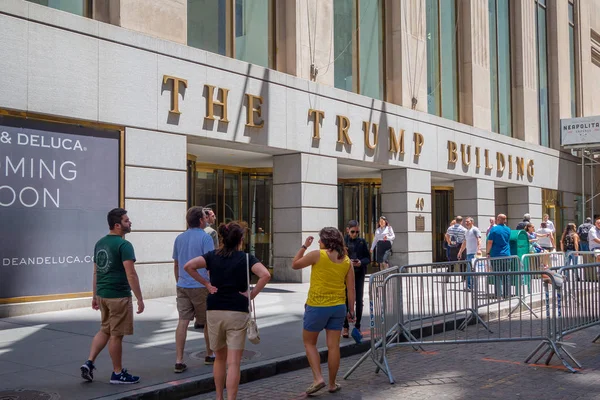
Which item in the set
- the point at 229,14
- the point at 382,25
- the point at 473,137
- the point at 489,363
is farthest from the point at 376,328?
the point at 473,137

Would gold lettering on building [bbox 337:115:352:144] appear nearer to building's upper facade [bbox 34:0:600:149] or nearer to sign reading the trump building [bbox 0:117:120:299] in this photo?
building's upper facade [bbox 34:0:600:149]

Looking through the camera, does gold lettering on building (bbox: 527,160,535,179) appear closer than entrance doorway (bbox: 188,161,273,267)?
No

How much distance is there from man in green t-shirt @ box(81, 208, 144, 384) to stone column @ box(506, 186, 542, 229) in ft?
77.2

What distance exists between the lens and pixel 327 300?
6195 millimetres

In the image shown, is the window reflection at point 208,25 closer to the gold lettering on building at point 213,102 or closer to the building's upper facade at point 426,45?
the building's upper facade at point 426,45

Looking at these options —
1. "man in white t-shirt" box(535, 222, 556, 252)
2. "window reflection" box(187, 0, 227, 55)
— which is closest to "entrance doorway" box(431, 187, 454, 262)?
"man in white t-shirt" box(535, 222, 556, 252)

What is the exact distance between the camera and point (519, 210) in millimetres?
27219

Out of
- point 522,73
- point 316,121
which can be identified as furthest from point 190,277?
point 522,73

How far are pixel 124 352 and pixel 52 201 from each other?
427cm

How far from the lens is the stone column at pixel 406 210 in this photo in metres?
19.5

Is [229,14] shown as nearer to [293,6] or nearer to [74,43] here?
[293,6]

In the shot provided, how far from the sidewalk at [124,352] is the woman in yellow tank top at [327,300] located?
961 mm

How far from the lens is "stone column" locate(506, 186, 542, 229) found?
27.1 meters

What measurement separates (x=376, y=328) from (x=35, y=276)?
19.9ft
